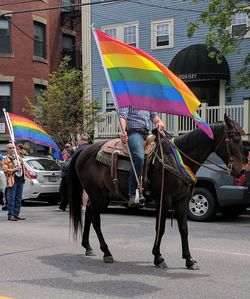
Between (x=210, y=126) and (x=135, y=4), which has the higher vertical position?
(x=135, y=4)

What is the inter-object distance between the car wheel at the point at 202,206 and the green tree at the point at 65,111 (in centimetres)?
1062

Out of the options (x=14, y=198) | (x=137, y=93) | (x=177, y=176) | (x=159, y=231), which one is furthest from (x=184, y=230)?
(x=14, y=198)

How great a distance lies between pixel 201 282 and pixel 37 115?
1746 cm

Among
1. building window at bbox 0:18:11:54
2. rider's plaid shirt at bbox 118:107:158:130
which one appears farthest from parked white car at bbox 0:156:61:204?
building window at bbox 0:18:11:54

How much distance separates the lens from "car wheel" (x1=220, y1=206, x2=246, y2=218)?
1271cm

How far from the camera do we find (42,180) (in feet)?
53.1

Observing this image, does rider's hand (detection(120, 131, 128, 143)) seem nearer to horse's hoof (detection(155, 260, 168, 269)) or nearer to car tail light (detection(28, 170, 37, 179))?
horse's hoof (detection(155, 260, 168, 269))

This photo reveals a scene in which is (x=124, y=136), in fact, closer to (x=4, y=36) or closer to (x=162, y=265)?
(x=162, y=265)

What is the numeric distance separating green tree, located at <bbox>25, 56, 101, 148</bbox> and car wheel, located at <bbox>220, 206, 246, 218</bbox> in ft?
33.8

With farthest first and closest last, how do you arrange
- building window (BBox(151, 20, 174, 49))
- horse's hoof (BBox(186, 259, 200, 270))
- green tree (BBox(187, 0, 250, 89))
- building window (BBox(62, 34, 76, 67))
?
building window (BBox(62, 34, 76, 67)) < building window (BBox(151, 20, 174, 49)) < green tree (BBox(187, 0, 250, 89)) < horse's hoof (BBox(186, 259, 200, 270))

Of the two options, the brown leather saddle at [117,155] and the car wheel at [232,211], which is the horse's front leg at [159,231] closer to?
the brown leather saddle at [117,155]

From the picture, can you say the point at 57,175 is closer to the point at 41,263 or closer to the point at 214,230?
the point at 214,230

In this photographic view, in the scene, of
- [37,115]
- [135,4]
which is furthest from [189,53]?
[37,115]

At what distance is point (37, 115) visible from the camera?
2267cm
